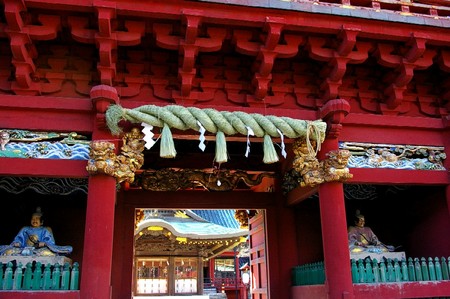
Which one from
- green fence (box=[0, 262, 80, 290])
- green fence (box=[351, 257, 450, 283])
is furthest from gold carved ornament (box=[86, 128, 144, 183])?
green fence (box=[351, 257, 450, 283])

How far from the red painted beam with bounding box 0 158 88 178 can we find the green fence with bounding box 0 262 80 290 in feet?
3.74

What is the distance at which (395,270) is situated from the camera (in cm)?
639

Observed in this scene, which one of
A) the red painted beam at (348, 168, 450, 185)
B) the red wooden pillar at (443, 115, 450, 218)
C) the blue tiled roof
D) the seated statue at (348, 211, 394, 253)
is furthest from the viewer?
the blue tiled roof

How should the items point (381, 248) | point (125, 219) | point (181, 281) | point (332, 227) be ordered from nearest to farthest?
point (332, 227) < point (381, 248) < point (125, 219) < point (181, 281)

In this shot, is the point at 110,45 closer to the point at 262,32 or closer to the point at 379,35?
the point at 262,32

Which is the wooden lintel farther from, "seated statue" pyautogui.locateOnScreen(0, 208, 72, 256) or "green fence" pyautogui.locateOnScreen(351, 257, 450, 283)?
"seated statue" pyautogui.locateOnScreen(0, 208, 72, 256)

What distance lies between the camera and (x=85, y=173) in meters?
5.84

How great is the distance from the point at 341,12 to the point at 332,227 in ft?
9.89

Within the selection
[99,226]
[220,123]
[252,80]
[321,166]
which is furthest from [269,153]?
[99,226]

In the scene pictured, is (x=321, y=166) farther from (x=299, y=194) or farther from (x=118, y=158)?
(x=118, y=158)

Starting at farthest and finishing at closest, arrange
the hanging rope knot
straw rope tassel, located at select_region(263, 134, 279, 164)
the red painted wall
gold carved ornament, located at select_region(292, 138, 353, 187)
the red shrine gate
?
1. the red painted wall
2. gold carved ornament, located at select_region(292, 138, 353, 187)
3. straw rope tassel, located at select_region(263, 134, 279, 164)
4. the hanging rope knot
5. the red shrine gate

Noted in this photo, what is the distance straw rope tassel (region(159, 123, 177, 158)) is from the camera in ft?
18.7

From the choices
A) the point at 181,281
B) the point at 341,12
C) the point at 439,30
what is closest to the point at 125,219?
the point at 341,12

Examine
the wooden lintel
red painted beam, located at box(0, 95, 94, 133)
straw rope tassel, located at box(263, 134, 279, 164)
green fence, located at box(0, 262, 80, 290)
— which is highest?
red painted beam, located at box(0, 95, 94, 133)
